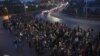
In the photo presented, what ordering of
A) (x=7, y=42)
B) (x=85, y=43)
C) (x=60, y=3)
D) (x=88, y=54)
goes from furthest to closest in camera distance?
(x=60, y=3), (x=7, y=42), (x=85, y=43), (x=88, y=54)

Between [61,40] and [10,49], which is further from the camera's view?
[10,49]

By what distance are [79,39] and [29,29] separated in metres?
11.2

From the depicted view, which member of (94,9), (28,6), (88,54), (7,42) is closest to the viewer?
Result: (88,54)

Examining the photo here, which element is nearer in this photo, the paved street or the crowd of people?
the crowd of people

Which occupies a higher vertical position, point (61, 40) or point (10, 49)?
point (61, 40)

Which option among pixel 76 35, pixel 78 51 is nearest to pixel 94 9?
pixel 76 35

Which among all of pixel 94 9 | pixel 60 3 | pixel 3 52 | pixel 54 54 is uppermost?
pixel 54 54

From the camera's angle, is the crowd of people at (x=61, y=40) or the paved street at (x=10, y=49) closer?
the crowd of people at (x=61, y=40)

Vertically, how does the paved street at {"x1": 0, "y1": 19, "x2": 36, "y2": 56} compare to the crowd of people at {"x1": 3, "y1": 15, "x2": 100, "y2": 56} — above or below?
below

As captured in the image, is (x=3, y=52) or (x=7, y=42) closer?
(x=3, y=52)

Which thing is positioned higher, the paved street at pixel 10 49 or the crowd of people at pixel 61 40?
the crowd of people at pixel 61 40

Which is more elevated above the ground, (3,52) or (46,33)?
(46,33)

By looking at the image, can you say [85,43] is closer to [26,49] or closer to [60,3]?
[26,49]

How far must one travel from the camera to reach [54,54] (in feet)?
87.8
